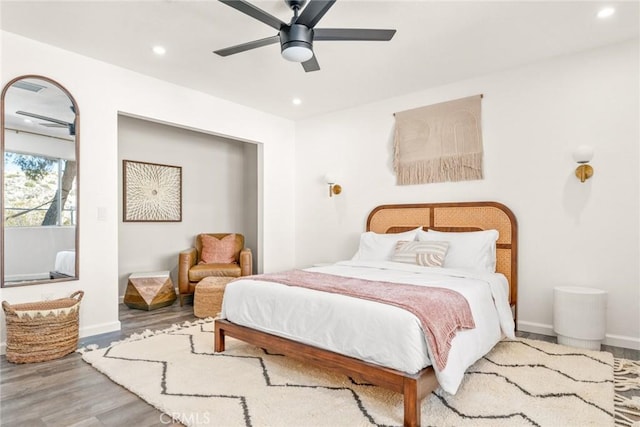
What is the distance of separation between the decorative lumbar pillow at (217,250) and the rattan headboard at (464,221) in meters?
2.03

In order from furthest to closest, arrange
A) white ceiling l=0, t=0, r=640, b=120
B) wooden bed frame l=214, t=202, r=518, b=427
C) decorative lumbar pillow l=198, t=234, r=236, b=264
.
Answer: decorative lumbar pillow l=198, t=234, r=236, b=264
white ceiling l=0, t=0, r=640, b=120
wooden bed frame l=214, t=202, r=518, b=427

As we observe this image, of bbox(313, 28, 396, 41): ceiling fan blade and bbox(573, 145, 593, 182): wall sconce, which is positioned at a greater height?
bbox(313, 28, 396, 41): ceiling fan blade

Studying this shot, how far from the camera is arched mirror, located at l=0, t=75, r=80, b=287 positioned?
3080 mm

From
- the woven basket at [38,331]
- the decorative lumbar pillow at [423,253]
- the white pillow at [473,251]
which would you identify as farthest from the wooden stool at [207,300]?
the white pillow at [473,251]

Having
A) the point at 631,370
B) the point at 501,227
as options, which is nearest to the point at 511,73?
the point at 501,227

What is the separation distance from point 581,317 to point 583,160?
1370 millimetres

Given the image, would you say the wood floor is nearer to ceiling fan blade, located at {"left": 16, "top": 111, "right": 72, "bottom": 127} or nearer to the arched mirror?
the arched mirror

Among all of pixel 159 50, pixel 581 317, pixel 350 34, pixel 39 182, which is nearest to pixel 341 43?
pixel 350 34

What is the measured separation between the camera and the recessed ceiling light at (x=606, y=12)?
2.73m

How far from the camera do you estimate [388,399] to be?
216cm

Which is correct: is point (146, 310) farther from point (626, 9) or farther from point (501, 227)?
point (626, 9)

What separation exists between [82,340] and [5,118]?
6.65 feet

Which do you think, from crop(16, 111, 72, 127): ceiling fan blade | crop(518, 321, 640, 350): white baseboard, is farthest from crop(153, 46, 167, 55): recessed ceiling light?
crop(518, 321, 640, 350): white baseboard

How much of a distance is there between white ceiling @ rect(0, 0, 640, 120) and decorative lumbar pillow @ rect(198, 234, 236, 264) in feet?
6.95
